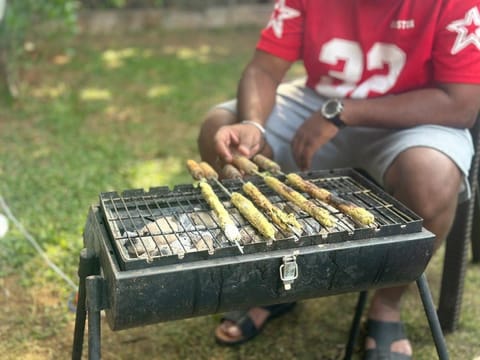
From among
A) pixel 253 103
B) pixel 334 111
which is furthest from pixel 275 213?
pixel 253 103

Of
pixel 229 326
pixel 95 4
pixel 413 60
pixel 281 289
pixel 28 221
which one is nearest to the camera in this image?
pixel 281 289

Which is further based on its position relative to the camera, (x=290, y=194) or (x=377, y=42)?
(x=377, y=42)

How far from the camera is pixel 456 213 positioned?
7.66ft

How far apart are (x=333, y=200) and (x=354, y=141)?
0.73 metres

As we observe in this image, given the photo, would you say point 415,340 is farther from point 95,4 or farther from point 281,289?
point 95,4

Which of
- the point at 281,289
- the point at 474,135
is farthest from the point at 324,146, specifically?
the point at 281,289

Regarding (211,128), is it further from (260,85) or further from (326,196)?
(326,196)

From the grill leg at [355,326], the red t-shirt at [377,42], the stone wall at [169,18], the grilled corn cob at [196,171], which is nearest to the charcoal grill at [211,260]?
the grilled corn cob at [196,171]

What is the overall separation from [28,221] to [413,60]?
2009 mm

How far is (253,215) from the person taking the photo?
1622mm

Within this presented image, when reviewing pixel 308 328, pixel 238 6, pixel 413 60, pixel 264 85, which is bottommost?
pixel 308 328

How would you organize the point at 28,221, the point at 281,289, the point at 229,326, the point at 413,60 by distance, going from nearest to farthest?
the point at 281,289 < the point at 413,60 < the point at 229,326 < the point at 28,221

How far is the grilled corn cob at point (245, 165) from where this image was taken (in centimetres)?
198

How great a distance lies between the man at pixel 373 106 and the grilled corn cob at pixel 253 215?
40 cm
